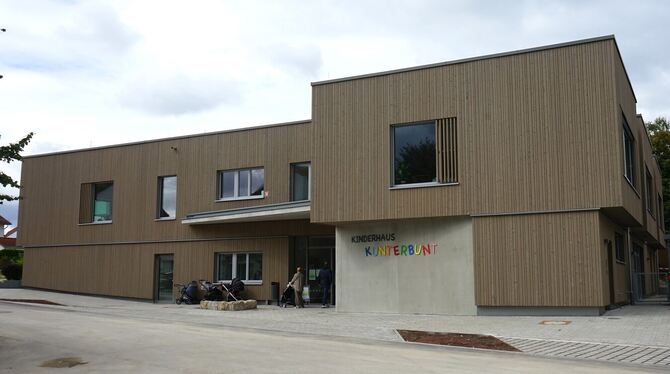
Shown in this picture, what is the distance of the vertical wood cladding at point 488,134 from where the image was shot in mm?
17828

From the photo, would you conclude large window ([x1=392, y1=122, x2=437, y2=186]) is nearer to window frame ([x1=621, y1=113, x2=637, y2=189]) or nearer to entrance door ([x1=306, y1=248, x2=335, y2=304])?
entrance door ([x1=306, y1=248, x2=335, y2=304])

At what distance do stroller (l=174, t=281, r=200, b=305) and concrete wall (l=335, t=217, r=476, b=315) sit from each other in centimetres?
773

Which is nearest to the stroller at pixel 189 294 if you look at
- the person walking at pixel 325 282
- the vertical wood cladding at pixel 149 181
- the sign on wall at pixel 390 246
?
the vertical wood cladding at pixel 149 181

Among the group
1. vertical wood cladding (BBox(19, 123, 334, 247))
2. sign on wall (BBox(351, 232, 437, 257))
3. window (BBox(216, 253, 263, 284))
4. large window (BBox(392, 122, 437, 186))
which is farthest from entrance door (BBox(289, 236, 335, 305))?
large window (BBox(392, 122, 437, 186))

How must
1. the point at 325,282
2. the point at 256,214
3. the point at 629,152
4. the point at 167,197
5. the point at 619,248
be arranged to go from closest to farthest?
the point at 619,248
the point at 629,152
the point at 325,282
the point at 256,214
the point at 167,197

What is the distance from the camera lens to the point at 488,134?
62.6 feet

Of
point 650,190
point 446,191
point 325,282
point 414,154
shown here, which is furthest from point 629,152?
point 325,282

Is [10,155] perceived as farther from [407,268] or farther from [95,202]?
[95,202]

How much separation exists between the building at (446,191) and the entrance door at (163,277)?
0.51m

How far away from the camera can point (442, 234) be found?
19.6 m

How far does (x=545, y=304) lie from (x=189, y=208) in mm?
15313

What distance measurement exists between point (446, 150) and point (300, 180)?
769cm

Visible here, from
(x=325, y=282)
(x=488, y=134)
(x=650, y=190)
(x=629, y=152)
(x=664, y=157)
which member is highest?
(x=664, y=157)

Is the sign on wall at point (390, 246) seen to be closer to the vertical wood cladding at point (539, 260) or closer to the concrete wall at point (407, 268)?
the concrete wall at point (407, 268)
